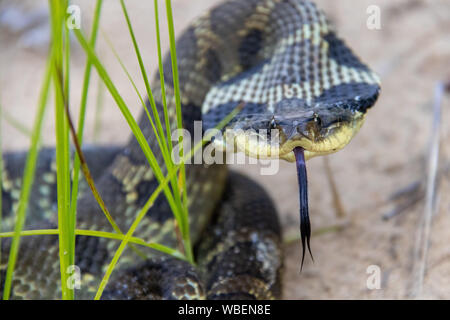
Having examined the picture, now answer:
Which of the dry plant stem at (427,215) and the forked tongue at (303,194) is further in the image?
the dry plant stem at (427,215)

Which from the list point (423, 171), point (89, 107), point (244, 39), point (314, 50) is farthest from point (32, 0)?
point (423, 171)

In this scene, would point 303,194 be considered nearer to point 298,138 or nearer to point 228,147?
point 298,138

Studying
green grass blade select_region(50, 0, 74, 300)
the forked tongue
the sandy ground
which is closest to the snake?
the forked tongue

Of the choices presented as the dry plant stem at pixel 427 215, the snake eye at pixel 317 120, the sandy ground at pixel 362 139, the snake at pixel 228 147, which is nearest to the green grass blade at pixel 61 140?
the snake at pixel 228 147

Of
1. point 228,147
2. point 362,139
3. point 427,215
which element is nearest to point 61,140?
point 228,147

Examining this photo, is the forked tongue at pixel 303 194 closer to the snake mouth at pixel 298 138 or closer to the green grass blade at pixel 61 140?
the snake mouth at pixel 298 138

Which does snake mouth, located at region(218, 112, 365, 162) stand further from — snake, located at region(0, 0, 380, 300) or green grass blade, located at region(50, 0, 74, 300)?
green grass blade, located at region(50, 0, 74, 300)
